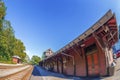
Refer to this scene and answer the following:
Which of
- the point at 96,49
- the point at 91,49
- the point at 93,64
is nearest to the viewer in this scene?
the point at 96,49

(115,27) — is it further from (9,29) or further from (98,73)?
(9,29)

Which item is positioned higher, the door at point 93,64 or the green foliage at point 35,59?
the green foliage at point 35,59

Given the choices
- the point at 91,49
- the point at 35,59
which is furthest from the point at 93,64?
the point at 35,59

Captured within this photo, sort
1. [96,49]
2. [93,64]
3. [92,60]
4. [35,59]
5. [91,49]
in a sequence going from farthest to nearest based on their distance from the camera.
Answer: [35,59] < [91,49] < [92,60] < [93,64] < [96,49]

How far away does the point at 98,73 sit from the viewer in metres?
13.3

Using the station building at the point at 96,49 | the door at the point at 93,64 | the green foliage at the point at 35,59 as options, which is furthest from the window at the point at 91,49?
the green foliage at the point at 35,59

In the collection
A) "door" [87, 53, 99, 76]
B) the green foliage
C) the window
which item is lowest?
"door" [87, 53, 99, 76]

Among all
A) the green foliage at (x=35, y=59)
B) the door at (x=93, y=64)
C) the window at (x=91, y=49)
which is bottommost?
the door at (x=93, y=64)

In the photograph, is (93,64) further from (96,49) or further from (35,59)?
(35,59)

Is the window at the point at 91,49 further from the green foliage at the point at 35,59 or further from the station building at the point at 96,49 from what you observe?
the green foliage at the point at 35,59

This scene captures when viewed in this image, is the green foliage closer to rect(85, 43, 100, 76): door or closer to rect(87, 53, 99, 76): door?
rect(85, 43, 100, 76): door

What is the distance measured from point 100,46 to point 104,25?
1619mm

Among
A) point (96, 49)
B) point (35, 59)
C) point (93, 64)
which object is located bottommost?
point (93, 64)

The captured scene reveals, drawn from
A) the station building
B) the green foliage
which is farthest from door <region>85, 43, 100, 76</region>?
the green foliage
